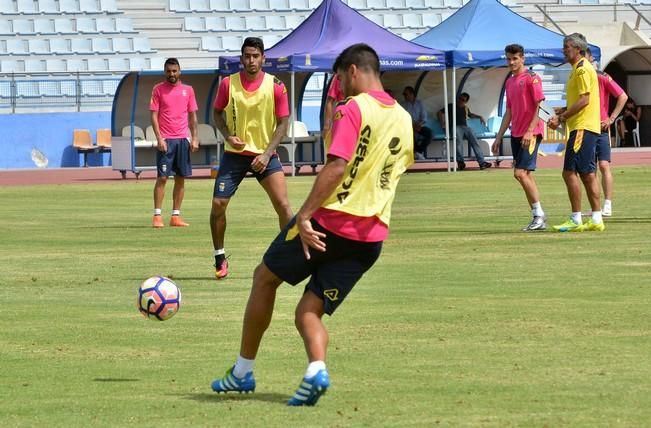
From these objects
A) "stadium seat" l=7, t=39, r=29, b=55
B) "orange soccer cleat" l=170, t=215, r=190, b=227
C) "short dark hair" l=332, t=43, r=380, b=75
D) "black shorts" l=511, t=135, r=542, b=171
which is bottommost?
"orange soccer cleat" l=170, t=215, r=190, b=227

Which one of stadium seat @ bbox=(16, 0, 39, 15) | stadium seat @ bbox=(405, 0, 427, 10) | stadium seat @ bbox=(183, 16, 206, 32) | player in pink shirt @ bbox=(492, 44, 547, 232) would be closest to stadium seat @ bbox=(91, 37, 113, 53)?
stadium seat @ bbox=(16, 0, 39, 15)

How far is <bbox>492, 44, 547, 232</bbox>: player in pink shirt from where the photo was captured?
723 inches

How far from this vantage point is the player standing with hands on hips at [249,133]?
45.5 ft

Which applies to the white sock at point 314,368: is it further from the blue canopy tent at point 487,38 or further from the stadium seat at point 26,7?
the stadium seat at point 26,7

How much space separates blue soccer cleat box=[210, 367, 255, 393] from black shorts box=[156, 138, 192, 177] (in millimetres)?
13061

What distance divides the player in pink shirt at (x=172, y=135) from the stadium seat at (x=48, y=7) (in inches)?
1035

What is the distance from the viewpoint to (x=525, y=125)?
727 inches

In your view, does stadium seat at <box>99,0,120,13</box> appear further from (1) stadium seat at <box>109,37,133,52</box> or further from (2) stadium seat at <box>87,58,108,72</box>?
(2) stadium seat at <box>87,58,108,72</box>

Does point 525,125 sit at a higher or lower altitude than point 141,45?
lower

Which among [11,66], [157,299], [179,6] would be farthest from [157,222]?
[179,6]

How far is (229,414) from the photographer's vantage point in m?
7.37

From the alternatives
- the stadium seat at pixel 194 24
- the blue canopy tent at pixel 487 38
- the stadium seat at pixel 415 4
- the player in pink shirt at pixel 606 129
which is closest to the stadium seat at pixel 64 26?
the stadium seat at pixel 194 24

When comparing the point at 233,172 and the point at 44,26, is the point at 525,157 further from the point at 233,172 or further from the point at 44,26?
the point at 44,26

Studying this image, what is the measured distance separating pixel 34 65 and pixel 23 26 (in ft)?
5.46
